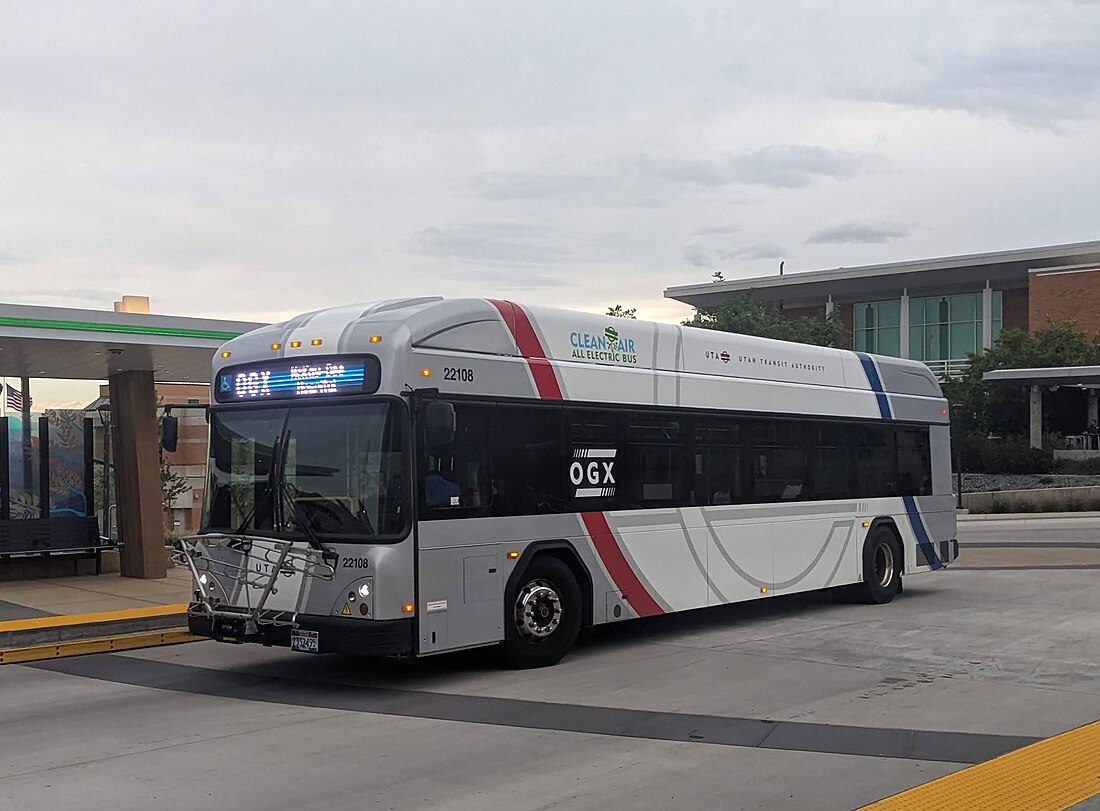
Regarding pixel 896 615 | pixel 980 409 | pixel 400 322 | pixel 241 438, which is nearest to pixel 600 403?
pixel 400 322

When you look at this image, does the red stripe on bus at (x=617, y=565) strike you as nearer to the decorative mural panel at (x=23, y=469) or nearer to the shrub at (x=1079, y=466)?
the decorative mural panel at (x=23, y=469)

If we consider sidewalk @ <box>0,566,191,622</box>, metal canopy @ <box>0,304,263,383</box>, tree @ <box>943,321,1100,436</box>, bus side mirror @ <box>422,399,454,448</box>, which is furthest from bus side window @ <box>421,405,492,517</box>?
tree @ <box>943,321,1100,436</box>

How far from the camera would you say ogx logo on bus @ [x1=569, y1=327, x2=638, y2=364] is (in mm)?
12031

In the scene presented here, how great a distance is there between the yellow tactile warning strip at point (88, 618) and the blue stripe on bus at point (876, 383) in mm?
9601

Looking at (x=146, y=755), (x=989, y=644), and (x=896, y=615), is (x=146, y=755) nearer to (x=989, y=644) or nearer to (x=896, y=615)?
(x=989, y=644)

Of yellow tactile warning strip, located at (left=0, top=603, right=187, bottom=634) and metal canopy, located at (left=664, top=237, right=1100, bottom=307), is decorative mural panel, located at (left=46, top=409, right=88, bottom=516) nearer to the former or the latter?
yellow tactile warning strip, located at (left=0, top=603, right=187, bottom=634)

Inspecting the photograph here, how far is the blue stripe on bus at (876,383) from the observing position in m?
16.7

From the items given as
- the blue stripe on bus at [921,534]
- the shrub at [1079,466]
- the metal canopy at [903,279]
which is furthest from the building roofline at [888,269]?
Answer: the blue stripe on bus at [921,534]

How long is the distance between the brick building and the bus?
184ft

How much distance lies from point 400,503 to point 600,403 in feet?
9.61

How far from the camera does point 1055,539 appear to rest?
2812 centimetres

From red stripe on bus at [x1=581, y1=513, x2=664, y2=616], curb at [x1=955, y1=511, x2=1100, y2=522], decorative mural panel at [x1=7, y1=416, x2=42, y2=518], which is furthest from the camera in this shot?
curb at [x1=955, y1=511, x2=1100, y2=522]

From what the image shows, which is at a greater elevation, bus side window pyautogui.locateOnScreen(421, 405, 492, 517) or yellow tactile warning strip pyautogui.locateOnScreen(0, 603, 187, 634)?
bus side window pyautogui.locateOnScreen(421, 405, 492, 517)

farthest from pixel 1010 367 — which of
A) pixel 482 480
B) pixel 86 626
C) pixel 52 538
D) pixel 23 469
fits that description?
pixel 86 626
